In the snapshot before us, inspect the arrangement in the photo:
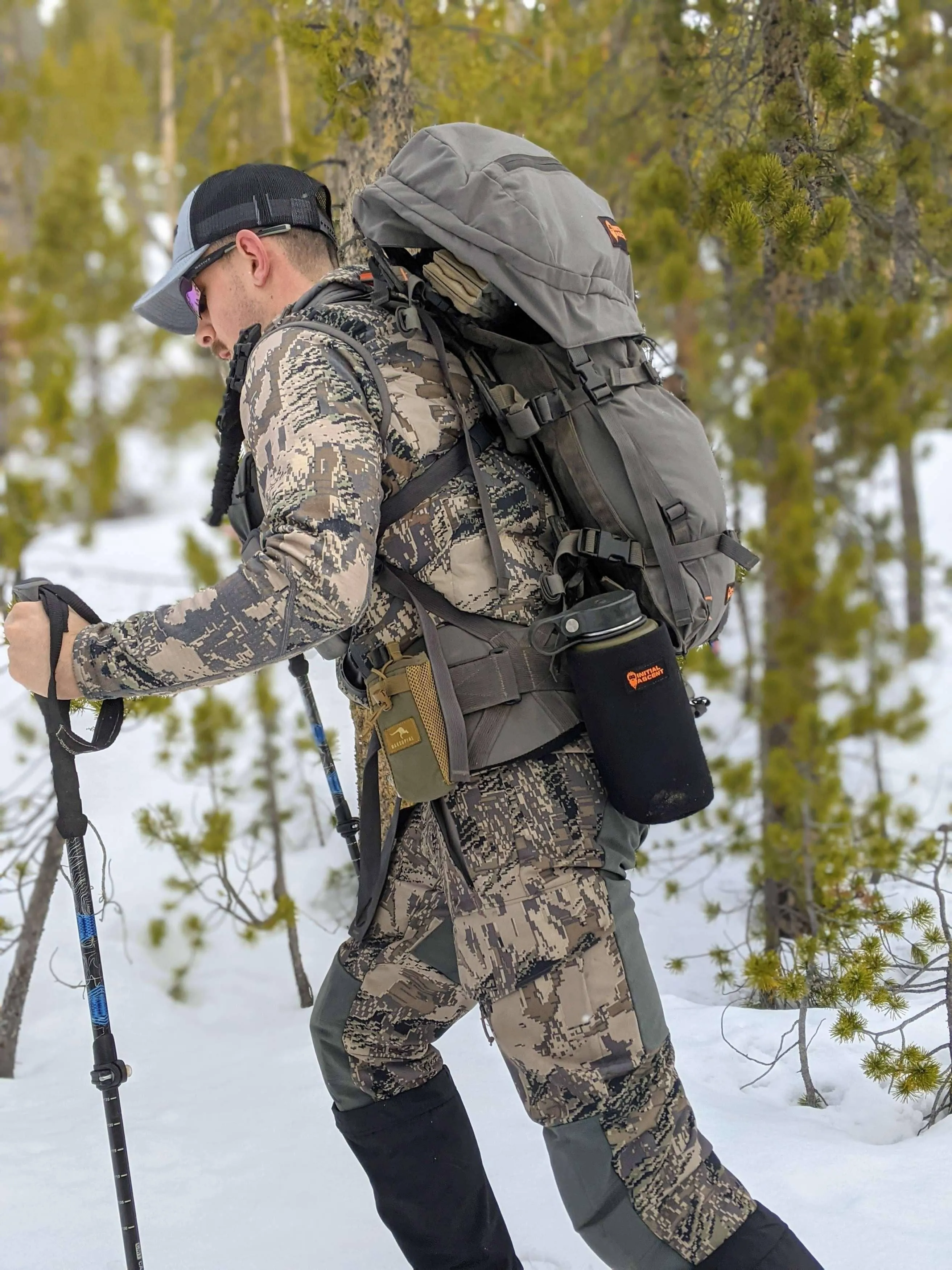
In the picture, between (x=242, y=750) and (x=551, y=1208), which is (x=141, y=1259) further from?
(x=242, y=750)

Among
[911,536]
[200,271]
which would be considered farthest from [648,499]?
[911,536]

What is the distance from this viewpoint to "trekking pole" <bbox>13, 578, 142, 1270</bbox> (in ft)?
5.65

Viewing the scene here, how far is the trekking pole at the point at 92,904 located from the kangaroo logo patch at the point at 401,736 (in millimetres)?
434

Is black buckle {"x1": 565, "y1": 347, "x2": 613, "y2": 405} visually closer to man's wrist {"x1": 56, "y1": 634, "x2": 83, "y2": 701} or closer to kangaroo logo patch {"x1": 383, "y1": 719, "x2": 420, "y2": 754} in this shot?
kangaroo logo patch {"x1": 383, "y1": 719, "x2": 420, "y2": 754}

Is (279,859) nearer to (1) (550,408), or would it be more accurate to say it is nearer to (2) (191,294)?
(2) (191,294)

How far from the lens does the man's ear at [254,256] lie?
1.81 m

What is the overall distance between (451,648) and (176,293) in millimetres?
846

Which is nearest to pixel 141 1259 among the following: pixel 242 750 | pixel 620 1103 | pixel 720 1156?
pixel 620 1103

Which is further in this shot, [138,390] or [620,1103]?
[138,390]

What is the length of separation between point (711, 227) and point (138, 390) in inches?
623

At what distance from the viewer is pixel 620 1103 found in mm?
1588

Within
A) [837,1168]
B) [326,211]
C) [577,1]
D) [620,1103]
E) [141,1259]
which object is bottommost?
[837,1168]

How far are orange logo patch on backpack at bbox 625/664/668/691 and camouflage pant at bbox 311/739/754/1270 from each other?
0.16 meters

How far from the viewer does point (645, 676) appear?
5.31ft
